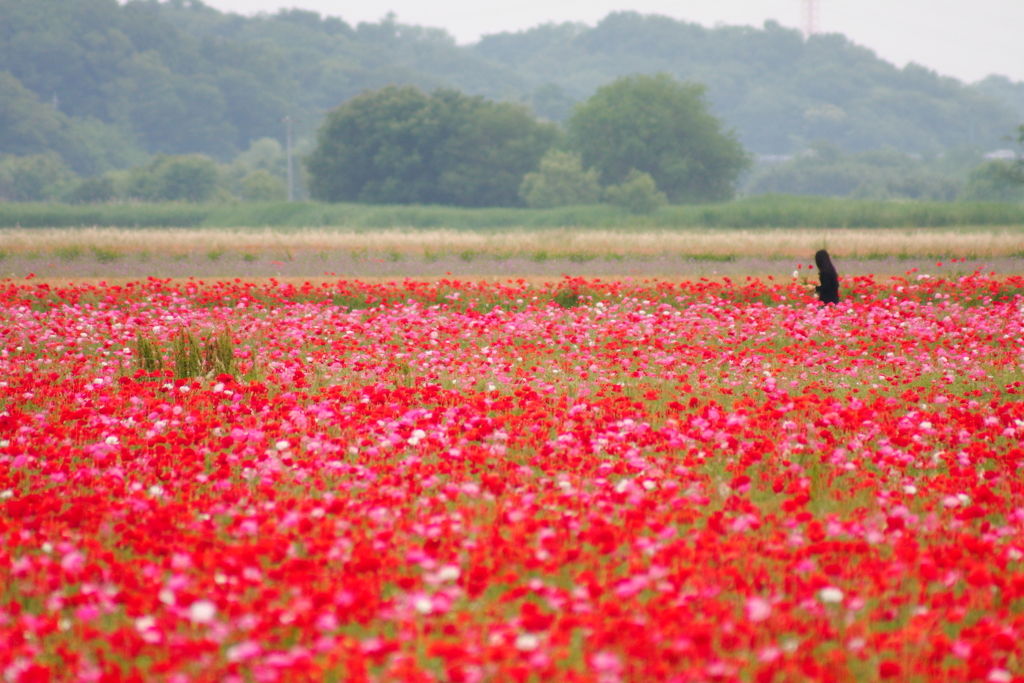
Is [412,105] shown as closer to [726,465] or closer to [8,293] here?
[8,293]

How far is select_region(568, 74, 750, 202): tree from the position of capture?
230 feet

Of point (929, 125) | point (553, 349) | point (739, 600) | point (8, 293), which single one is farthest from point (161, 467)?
point (929, 125)

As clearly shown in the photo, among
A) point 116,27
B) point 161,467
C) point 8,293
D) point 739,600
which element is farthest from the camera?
point 116,27

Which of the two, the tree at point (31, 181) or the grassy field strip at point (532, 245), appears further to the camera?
the tree at point (31, 181)

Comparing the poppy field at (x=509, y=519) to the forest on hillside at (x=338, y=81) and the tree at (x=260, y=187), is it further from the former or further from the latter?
the tree at (x=260, y=187)

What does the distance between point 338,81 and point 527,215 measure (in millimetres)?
78681

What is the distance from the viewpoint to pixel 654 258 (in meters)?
26.7

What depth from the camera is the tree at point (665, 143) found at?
70.0 meters

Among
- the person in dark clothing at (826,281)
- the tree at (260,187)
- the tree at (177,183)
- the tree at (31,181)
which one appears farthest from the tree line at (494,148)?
the person in dark clothing at (826,281)

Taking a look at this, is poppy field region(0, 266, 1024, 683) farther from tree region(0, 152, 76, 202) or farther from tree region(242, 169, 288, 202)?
tree region(0, 152, 76, 202)

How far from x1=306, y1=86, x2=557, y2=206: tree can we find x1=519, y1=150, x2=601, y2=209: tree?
524cm

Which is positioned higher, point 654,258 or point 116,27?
point 116,27

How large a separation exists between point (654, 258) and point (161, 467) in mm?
22048

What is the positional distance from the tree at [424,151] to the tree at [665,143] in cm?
448
